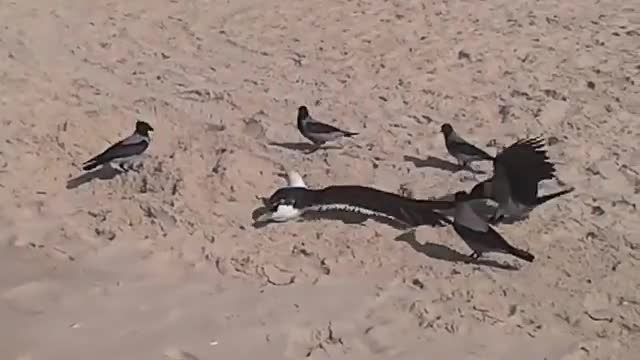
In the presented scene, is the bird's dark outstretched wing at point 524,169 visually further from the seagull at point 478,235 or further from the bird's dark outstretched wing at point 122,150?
the bird's dark outstretched wing at point 122,150

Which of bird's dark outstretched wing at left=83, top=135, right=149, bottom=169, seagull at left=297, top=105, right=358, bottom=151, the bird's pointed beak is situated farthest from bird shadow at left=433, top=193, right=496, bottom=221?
bird's dark outstretched wing at left=83, top=135, right=149, bottom=169

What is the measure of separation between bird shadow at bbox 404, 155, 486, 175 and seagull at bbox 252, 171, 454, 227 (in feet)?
2.45

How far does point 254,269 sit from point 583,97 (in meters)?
3.16

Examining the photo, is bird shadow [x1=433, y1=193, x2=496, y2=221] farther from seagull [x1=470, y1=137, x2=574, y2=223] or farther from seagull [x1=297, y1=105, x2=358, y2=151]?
seagull [x1=297, y1=105, x2=358, y2=151]

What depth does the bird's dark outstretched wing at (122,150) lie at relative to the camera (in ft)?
20.5

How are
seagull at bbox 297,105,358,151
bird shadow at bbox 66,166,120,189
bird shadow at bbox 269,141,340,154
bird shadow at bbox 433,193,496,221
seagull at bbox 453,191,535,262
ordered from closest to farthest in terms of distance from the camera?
seagull at bbox 453,191,535,262, bird shadow at bbox 433,193,496,221, bird shadow at bbox 66,166,120,189, seagull at bbox 297,105,358,151, bird shadow at bbox 269,141,340,154

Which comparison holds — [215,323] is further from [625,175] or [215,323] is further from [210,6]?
[210,6]

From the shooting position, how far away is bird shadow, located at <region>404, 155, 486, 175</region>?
21.5ft

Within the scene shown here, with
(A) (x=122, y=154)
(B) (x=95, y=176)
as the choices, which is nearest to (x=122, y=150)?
(A) (x=122, y=154)

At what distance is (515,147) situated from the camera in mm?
5785

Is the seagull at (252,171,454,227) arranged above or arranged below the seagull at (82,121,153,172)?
above

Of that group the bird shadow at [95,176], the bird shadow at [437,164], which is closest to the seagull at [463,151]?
the bird shadow at [437,164]

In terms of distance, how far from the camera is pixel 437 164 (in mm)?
6621

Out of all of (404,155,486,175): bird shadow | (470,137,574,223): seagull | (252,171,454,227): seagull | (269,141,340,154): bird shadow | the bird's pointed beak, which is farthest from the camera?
(269,141,340,154): bird shadow
